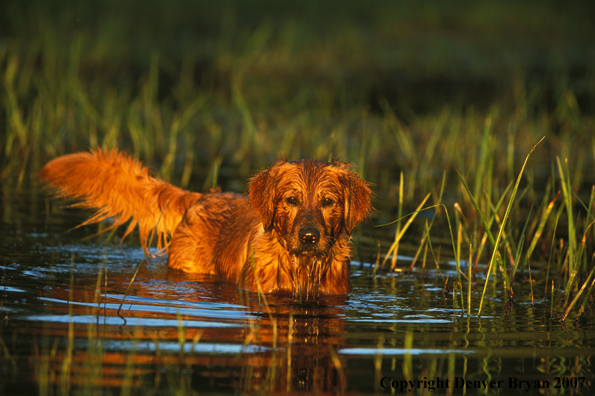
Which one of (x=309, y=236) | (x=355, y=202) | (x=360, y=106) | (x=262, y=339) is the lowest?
(x=262, y=339)

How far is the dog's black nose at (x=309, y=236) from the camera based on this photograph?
530 cm

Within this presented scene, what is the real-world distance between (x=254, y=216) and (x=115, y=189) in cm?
126

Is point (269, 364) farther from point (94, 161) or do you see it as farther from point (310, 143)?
point (310, 143)

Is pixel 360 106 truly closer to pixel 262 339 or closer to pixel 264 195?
pixel 264 195

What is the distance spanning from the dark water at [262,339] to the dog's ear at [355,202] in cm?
56

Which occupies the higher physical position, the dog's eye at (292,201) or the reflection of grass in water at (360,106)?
the reflection of grass in water at (360,106)

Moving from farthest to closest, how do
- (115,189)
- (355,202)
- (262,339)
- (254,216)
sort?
(115,189)
(254,216)
(355,202)
(262,339)

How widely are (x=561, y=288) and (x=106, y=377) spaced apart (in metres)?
4.07

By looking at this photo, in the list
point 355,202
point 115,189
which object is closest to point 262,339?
point 355,202

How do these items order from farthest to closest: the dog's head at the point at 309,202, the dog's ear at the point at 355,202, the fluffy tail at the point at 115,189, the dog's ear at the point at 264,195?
the fluffy tail at the point at 115,189 → the dog's ear at the point at 355,202 → the dog's ear at the point at 264,195 → the dog's head at the point at 309,202

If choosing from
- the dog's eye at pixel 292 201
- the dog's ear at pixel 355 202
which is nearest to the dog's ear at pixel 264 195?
the dog's eye at pixel 292 201

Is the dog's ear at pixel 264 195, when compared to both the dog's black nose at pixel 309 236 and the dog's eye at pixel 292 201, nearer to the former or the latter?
the dog's eye at pixel 292 201

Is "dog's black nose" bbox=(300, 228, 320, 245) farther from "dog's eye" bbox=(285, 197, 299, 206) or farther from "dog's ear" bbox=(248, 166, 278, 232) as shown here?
"dog's ear" bbox=(248, 166, 278, 232)

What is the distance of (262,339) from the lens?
4453mm
